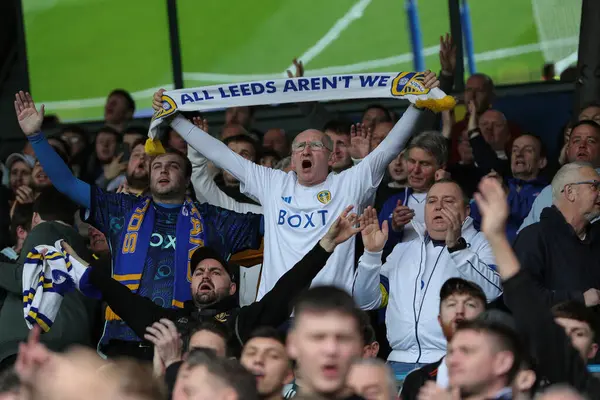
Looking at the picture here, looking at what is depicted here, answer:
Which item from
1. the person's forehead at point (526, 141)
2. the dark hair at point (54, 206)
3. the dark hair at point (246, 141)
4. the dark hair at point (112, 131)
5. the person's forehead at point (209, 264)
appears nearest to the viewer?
the person's forehead at point (209, 264)

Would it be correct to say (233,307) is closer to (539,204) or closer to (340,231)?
(340,231)

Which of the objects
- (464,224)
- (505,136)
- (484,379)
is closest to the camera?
(484,379)

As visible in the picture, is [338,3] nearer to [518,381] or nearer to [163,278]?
[163,278]

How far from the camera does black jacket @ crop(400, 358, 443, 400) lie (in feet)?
23.4

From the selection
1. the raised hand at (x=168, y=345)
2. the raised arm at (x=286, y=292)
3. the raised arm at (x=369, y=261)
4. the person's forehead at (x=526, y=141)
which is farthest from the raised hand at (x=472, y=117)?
the raised hand at (x=168, y=345)

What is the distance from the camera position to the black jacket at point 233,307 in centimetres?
808

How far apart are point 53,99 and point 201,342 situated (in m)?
8.72

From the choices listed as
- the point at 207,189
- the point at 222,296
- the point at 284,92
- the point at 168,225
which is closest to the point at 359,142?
the point at 284,92

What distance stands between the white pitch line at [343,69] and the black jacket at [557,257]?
5531 millimetres

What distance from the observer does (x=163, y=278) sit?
924 centimetres

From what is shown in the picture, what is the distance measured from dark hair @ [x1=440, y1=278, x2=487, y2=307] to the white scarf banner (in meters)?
2.30

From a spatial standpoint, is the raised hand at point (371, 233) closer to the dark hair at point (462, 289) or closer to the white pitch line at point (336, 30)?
the dark hair at point (462, 289)

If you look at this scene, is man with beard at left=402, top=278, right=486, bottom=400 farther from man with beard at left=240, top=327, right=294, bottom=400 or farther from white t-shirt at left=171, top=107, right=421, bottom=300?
white t-shirt at left=171, top=107, right=421, bottom=300

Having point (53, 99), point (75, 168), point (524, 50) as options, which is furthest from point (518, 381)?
point (53, 99)
